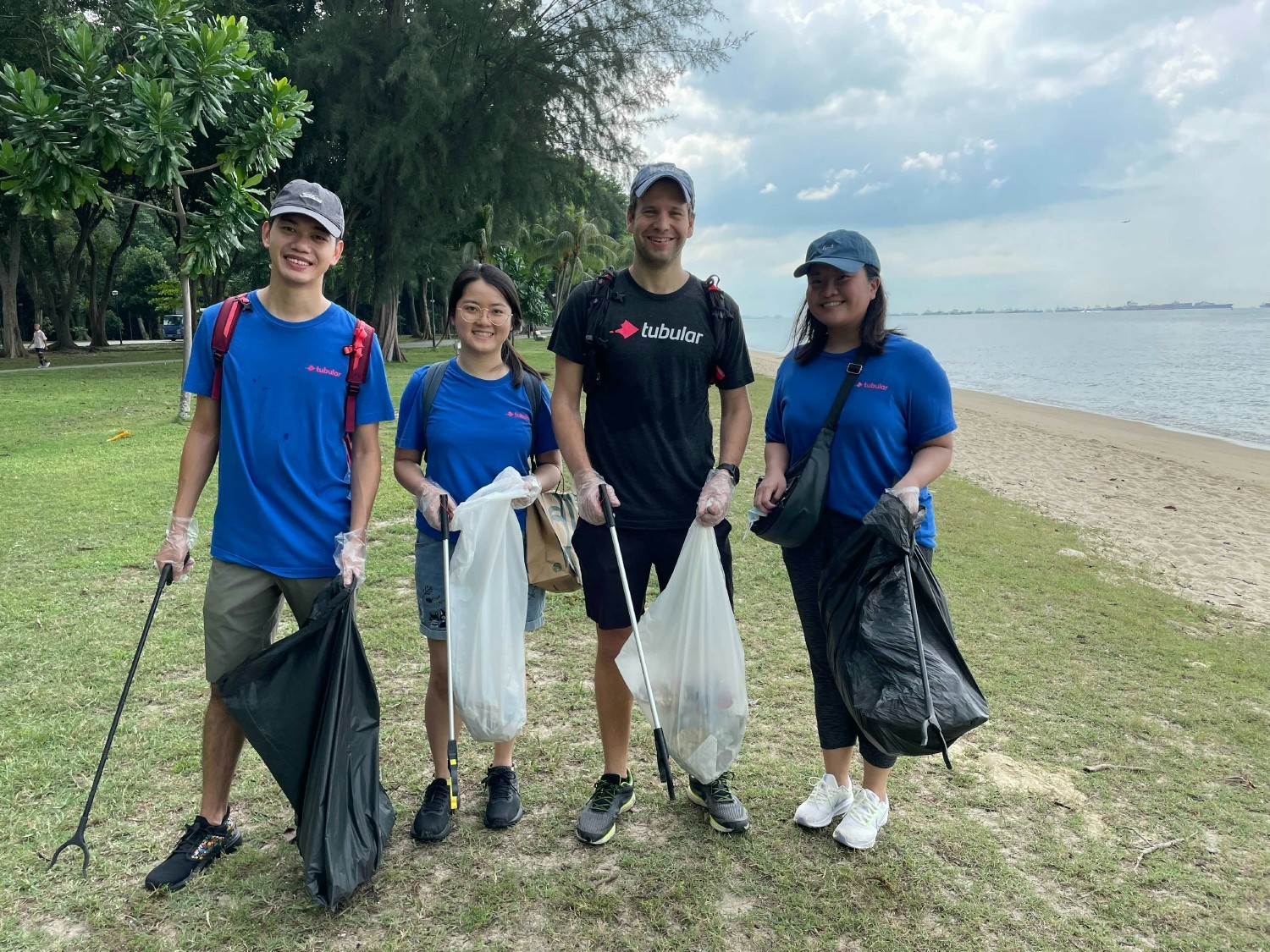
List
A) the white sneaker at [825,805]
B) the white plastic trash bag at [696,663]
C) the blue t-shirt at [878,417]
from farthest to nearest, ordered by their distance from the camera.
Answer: the white sneaker at [825,805] → the white plastic trash bag at [696,663] → the blue t-shirt at [878,417]

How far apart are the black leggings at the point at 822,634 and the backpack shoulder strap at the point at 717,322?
0.61 meters

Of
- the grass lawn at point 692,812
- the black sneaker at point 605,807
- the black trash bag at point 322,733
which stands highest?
the black trash bag at point 322,733

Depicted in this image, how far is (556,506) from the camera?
272cm

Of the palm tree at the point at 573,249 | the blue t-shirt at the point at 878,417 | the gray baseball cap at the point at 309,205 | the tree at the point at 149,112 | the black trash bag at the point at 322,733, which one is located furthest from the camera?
the palm tree at the point at 573,249

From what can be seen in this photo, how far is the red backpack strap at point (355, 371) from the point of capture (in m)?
2.41

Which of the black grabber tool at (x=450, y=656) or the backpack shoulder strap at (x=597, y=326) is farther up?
the backpack shoulder strap at (x=597, y=326)

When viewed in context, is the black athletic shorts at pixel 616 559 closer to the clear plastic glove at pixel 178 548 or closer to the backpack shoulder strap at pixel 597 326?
the backpack shoulder strap at pixel 597 326

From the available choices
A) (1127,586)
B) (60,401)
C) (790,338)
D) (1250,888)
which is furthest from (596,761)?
(60,401)

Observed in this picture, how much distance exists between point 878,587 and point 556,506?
3.53 ft

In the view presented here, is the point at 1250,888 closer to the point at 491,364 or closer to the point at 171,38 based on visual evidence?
the point at 491,364

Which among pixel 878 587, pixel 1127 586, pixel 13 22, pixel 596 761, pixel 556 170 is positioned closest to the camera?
pixel 878 587

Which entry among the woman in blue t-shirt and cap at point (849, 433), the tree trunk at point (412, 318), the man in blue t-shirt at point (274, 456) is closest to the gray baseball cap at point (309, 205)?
the man in blue t-shirt at point (274, 456)

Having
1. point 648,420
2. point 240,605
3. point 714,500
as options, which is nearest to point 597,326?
point 648,420

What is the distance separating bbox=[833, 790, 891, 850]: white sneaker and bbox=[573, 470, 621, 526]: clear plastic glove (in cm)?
129
